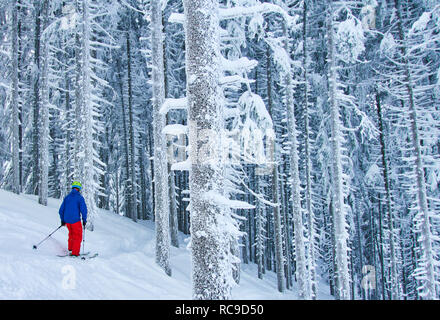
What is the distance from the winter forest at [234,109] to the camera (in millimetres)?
4770

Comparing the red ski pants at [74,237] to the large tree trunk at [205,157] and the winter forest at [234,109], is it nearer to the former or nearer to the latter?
the winter forest at [234,109]

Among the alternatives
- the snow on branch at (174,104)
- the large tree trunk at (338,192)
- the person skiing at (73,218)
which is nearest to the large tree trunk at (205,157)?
the snow on branch at (174,104)

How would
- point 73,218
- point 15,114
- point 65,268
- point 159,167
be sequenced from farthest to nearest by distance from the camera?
point 15,114, point 159,167, point 73,218, point 65,268

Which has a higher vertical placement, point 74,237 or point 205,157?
point 205,157

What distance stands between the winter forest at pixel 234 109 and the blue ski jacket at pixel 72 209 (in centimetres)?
291

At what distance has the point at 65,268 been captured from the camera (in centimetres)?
735

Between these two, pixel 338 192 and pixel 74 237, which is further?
pixel 338 192

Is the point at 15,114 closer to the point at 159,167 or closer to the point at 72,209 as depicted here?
the point at 159,167

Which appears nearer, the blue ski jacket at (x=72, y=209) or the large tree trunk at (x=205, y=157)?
the large tree trunk at (x=205, y=157)

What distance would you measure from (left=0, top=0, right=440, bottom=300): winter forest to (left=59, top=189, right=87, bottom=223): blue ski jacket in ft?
9.54

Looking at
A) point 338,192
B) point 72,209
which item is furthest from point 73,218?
point 338,192

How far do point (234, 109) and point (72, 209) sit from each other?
527 cm

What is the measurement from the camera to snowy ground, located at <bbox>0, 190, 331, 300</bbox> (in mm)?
6270
